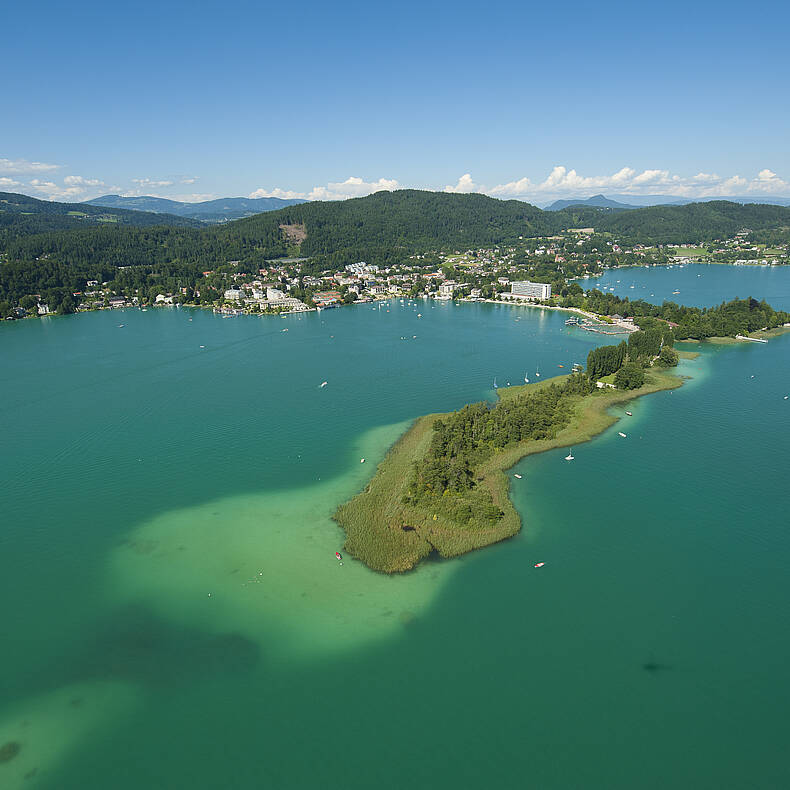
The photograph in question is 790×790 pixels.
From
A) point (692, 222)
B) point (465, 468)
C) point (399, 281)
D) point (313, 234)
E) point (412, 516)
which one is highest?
point (692, 222)

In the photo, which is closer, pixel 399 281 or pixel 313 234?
pixel 399 281

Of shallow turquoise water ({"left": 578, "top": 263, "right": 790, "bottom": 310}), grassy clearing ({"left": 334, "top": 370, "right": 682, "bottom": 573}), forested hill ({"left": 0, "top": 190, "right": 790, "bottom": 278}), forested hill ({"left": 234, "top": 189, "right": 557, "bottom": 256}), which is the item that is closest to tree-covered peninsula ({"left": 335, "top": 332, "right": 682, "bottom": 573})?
grassy clearing ({"left": 334, "top": 370, "right": 682, "bottom": 573})

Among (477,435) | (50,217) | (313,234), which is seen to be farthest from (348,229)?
(477,435)

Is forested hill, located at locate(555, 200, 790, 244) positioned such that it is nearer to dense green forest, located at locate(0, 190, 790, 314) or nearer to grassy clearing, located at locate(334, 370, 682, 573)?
dense green forest, located at locate(0, 190, 790, 314)

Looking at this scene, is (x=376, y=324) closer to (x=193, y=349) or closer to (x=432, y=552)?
(x=193, y=349)

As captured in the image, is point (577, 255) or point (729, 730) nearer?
point (729, 730)

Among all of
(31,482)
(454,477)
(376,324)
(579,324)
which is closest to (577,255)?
(579,324)

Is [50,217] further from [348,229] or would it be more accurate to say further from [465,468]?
[465,468]

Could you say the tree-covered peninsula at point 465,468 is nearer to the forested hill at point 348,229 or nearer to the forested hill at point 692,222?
the forested hill at point 348,229
